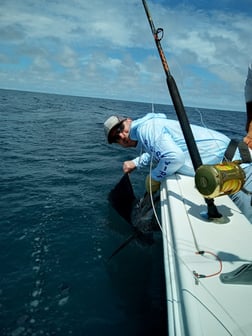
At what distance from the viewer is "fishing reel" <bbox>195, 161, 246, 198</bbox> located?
6.28 ft

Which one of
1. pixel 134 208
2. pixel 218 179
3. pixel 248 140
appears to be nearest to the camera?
pixel 218 179

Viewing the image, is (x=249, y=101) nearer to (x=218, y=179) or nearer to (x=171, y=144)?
(x=171, y=144)

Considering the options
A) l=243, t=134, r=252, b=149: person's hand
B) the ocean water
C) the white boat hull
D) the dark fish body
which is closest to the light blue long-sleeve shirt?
l=243, t=134, r=252, b=149: person's hand

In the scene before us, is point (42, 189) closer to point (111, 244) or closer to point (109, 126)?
point (111, 244)

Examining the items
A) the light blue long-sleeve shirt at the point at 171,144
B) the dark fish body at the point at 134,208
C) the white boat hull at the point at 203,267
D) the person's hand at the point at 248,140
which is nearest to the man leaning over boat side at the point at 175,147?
the light blue long-sleeve shirt at the point at 171,144

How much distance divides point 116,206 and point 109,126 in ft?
5.65

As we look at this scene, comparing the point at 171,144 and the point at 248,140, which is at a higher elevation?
the point at 248,140

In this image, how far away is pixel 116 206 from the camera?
4715 millimetres

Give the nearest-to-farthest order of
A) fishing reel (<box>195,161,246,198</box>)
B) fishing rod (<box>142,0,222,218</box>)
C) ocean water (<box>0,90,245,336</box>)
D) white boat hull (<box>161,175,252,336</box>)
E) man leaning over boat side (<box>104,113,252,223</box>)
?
white boat hull (<box>161,175,252,336</box>) → fishing reel (<box>195,161,246,198</box>) → fishing rod (<box>142,0,222,218</box>) → ocean water (<box>0,90,245,336</box>) → man leaning over boat side (<box>104,113,252,223</box>)

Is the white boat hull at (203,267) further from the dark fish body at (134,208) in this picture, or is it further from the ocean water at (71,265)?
the ocean water at (71,265)

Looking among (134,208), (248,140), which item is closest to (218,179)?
(248,140)

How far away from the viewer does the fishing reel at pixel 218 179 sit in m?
1.92

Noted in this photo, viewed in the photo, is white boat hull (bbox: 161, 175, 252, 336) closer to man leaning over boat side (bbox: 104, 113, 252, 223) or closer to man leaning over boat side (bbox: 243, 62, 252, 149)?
man leaning over boat side (bbox: 104, 113, 252, 223)

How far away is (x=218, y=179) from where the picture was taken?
75.1 inches
